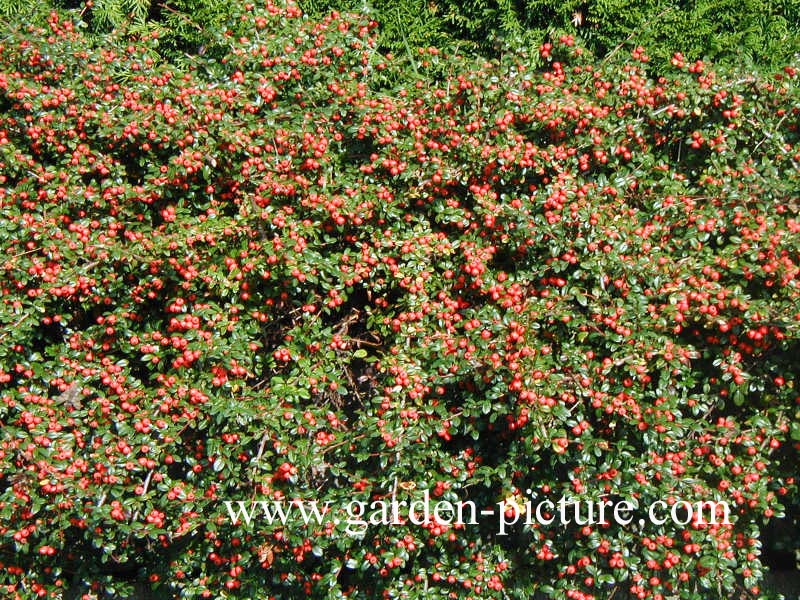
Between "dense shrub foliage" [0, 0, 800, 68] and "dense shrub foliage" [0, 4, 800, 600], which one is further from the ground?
"dense shrub foliage" [0, 0, 800, 68]

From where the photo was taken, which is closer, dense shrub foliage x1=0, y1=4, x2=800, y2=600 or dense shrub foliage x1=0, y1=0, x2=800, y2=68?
dense shrub foliage x1=0, y1=4, x2=800, y2=600

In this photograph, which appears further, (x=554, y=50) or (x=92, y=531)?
(x=554, y=50)

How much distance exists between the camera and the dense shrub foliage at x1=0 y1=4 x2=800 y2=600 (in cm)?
279

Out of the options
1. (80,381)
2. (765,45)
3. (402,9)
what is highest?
(765,45)

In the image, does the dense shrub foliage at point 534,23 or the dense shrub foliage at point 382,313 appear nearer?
the dense shrub foliage at point 382,313

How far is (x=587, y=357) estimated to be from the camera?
9.11 ft

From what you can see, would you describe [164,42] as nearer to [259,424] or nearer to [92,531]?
[259,424]

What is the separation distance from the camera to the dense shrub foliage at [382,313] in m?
2.79

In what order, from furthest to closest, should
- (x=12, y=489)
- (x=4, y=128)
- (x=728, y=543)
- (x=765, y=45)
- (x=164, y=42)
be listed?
(x=164, y=42) → (x=765, y=45) → (x=4, y=128) → (x=12, y=489) → (x=728, y=543)

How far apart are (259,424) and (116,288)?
0.82 m

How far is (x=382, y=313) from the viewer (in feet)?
11.0

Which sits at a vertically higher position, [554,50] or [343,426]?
[554,50]

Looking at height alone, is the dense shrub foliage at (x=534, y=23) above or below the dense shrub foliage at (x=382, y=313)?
above

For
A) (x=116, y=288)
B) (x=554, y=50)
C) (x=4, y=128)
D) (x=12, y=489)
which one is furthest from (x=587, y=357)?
(x=4, y=128)
